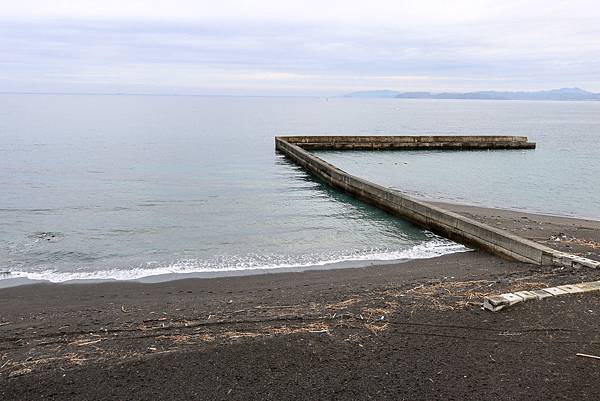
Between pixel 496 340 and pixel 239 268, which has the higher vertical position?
pixel 496 340

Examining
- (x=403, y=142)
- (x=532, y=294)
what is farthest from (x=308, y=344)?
(x=403, y=142)

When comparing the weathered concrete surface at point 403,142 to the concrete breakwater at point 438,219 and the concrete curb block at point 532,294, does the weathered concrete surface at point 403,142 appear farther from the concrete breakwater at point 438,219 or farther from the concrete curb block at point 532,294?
the concrete curb block at point 532,294

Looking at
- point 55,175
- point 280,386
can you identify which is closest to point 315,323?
point 280,386

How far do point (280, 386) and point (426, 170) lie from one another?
3150 cm

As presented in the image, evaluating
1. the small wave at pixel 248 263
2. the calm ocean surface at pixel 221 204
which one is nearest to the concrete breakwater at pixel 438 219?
the calm ocean surface at pixel 221 204

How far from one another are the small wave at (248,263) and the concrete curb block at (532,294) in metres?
5.26

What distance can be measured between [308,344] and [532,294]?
387 centimetres

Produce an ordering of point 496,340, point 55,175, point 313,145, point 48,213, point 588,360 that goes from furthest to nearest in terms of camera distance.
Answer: point 313,145 → point 55,175 → point 48,213 → point 496,340 → point 588,360

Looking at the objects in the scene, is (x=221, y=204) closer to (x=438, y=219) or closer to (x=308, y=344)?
(x=438, y=219)

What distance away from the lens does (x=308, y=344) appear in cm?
661

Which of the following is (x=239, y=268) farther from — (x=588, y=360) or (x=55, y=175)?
(x=55, y=175)

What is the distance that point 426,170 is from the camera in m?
35.4

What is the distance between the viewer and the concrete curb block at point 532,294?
766 cm

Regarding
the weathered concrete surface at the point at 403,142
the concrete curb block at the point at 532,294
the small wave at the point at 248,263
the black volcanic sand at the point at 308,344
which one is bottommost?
the small wave at the point at 248,263
